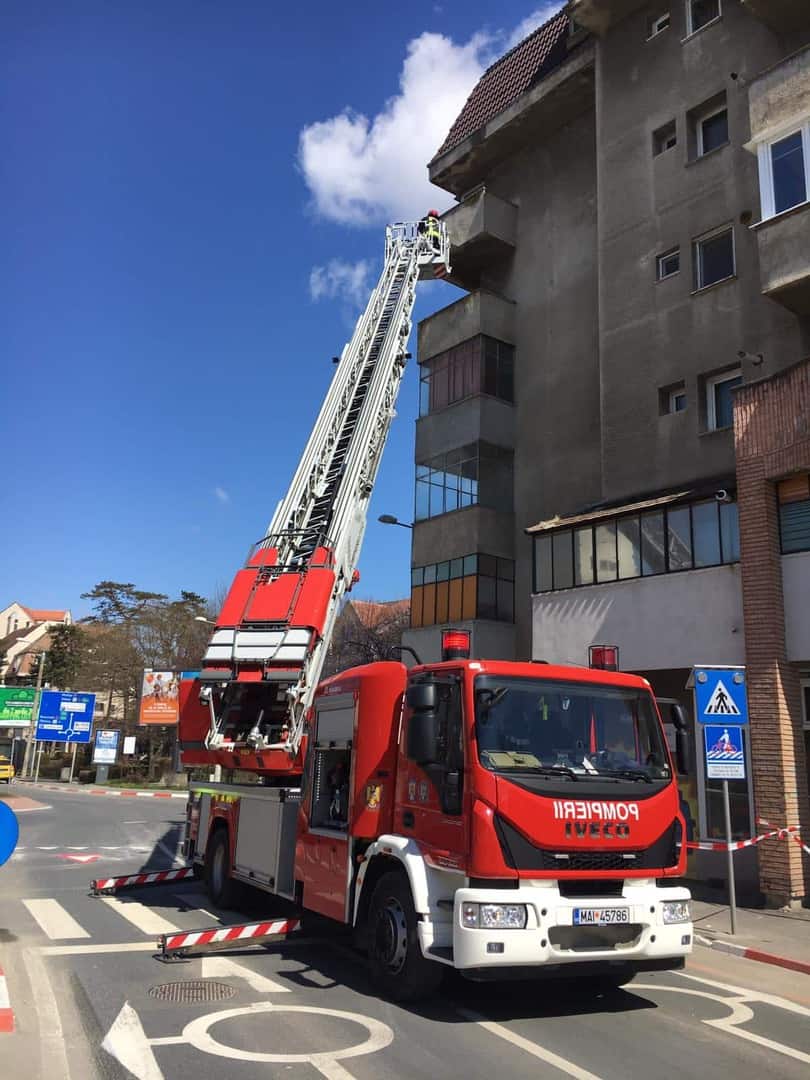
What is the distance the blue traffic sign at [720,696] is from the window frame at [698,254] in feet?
39.6

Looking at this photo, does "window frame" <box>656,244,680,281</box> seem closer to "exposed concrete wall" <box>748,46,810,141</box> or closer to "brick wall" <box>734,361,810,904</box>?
"exposed concrete wall" <box>748,46,810,141</box>

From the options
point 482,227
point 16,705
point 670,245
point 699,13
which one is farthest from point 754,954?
point 16,705

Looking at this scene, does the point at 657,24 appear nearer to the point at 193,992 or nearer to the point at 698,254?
the point at 698,254

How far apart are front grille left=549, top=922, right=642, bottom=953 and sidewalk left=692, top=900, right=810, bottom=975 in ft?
12.6

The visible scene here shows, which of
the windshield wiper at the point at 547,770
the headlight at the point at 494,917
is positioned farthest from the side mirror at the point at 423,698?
the headlight at the point at 494,917

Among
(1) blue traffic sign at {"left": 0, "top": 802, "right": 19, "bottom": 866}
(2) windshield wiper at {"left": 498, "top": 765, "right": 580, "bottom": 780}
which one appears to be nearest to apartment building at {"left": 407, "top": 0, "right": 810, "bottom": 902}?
(2) windshield wiper at {"left": 498, "top": 765, "right": 580, "bottom": 780}

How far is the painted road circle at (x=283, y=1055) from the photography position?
555 cm

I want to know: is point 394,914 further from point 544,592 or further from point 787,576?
point 544,592

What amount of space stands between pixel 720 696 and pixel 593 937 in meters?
5.47

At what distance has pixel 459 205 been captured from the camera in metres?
28.9

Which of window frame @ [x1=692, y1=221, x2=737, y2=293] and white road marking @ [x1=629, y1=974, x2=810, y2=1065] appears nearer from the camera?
white road marking @ [x1=629, y1=974, x2=810, y2=1065]

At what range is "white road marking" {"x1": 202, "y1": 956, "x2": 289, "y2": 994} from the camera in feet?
24.1

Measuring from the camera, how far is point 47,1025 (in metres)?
6.18

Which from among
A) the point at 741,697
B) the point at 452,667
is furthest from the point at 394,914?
the point at 741,697
